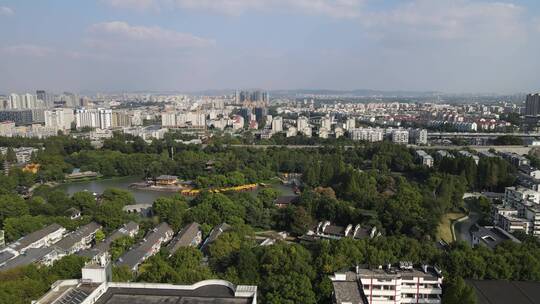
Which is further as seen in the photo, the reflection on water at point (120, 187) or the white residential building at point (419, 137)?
the white residential building at point (419, 137)

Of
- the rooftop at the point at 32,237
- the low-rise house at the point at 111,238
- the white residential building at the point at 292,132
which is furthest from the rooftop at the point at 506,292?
the white residential building at the point at 292,132

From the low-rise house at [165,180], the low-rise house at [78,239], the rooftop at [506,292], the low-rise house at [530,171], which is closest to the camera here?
the rooftop at [506,292]

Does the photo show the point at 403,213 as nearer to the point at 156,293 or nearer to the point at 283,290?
the point at 283,290

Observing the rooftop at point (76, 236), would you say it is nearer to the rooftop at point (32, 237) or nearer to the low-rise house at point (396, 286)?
the rooftop at point (32, 237)

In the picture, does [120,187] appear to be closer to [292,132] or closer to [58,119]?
[292,132]

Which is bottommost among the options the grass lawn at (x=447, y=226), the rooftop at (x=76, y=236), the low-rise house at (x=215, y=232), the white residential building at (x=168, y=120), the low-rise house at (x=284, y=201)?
the grass lawn at (x=447, y=226)

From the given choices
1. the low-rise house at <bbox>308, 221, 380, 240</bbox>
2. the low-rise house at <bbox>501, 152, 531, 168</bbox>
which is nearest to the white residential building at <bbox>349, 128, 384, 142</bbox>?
the low-rise house at <bbox>501, 152, 531, 168</bbox>

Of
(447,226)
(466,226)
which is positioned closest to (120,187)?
(447,226)
